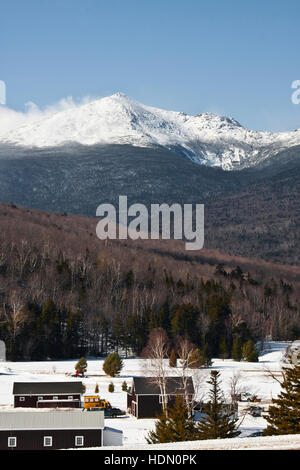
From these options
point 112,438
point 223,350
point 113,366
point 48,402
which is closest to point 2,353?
point 113,366

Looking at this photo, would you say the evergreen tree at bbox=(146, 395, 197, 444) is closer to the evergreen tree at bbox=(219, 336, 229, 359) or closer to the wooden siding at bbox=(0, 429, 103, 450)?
the wooden siding at bbox=(0, 429, 103, 450)

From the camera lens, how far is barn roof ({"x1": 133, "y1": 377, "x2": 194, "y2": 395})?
168 ft

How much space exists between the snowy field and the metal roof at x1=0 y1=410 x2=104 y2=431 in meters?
2.96

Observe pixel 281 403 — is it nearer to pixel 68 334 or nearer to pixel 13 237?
pixel 68 334

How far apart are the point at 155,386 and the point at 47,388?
8056 mm

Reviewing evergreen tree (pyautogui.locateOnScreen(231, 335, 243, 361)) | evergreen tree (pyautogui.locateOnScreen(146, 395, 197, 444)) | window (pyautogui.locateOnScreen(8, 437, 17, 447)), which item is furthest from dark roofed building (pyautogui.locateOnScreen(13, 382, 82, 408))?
evergreen tree (pyautogui.locateOnScreen(231, 335, 243, 361))

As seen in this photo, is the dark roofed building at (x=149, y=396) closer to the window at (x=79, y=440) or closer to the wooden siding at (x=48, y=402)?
the wooden siding at (x=48, y=402)

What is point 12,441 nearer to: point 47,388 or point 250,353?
point 47,388

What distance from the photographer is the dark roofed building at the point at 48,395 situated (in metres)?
51.5

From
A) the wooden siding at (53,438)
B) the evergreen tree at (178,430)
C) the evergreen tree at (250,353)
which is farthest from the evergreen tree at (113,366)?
the evergreen tree at (178,430)

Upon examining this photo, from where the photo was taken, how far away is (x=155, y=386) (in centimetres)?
5334

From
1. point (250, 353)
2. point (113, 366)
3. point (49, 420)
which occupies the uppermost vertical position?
point (250, 353)

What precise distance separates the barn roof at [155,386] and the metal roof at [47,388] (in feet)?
14.4

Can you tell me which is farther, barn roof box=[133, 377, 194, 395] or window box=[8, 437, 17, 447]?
barn roof box=[133, 377, 194, 395]
